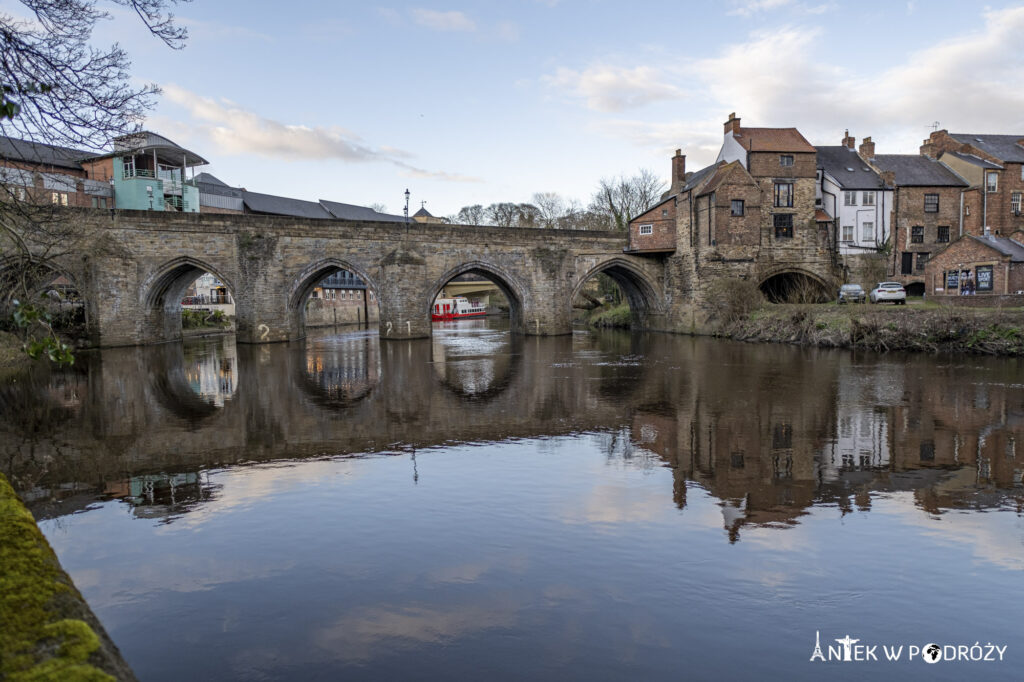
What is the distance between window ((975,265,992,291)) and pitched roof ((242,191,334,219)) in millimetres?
42272

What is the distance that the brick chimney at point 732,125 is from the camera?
3600 centimetres

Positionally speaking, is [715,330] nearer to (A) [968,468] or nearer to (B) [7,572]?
(A) [968,468]

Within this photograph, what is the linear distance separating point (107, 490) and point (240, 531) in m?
2.69

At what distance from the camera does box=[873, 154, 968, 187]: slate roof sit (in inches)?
1490

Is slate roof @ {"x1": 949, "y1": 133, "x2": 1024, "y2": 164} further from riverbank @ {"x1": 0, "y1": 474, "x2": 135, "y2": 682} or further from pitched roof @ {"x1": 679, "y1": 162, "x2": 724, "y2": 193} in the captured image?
riverbank @ {"x1": 0, "y1": 474, "x2": 135, "y2": 682}

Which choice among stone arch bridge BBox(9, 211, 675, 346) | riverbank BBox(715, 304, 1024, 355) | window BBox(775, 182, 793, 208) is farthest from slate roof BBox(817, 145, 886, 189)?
riverbank BBox(715, 304, 1024, 355)

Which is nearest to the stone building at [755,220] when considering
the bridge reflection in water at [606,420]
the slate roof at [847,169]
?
the slate roof at [847,169]

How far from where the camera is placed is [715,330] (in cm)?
3366

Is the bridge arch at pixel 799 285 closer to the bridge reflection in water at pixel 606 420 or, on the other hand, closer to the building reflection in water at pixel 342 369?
the bridge reflection in water at pixel 606 420

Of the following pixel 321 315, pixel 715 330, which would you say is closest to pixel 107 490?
pixel 715 330

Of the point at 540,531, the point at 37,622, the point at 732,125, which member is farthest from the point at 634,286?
the point at 37,622

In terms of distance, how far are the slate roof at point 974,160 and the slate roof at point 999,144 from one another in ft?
2.04

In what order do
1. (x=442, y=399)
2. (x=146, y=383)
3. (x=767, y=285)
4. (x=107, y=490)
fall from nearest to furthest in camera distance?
(x=107, y=490), (x=442, y=399), (x=146, y=383), (x=767, y=285)

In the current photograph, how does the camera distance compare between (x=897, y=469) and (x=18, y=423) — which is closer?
(x=897, y=469)
